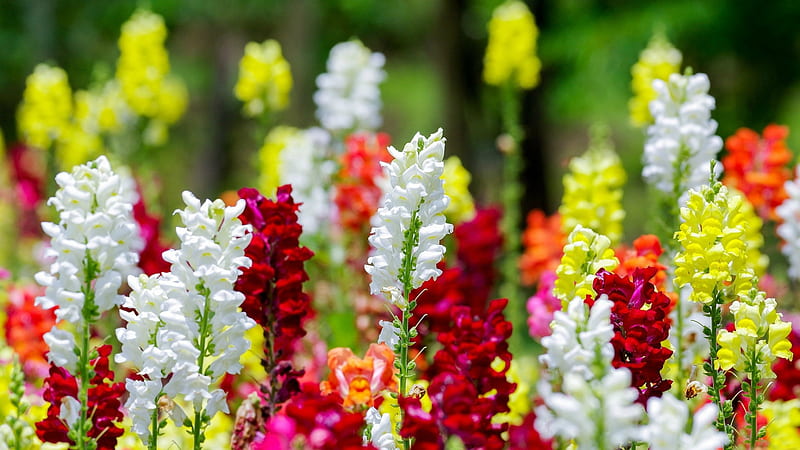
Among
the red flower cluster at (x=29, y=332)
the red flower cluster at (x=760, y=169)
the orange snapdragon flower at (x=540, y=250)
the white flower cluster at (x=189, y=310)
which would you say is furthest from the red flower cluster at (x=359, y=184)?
the white flower cluster at (x=189, y=310)

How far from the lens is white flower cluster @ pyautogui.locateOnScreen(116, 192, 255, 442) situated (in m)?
2.53

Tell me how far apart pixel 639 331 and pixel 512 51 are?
3646 mm

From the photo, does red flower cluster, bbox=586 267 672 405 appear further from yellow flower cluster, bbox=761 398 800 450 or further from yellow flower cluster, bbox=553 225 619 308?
yellow flower cluster, bbox=761 398 800 450

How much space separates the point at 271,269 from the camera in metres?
2.83

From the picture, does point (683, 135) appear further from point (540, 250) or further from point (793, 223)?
point (540, 250)

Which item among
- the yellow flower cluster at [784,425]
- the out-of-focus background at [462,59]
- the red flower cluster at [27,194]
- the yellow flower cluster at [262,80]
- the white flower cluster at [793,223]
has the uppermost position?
the out-of-focus background at [462,59]

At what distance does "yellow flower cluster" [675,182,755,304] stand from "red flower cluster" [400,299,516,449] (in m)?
0.53

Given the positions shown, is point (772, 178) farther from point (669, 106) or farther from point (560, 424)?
point (560, 424)

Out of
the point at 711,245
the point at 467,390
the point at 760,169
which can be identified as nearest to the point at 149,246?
the point at 467,390

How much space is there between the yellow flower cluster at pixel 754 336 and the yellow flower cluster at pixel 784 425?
2.10 ft

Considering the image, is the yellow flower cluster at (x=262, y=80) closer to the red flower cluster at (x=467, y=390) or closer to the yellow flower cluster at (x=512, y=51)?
the yellow flower cluster at (x=512, y=51)

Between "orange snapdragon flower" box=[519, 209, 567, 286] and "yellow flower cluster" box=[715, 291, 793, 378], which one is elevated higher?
"orange snapdragon flower" box=[519, 209, 567, 286]

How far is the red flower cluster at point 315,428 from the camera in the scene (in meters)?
1.93

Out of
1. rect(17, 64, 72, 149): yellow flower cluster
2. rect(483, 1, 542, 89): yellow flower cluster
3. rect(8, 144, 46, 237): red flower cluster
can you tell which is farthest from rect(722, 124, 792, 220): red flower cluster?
rect(8, 144, 46, 237): red flower cluster
